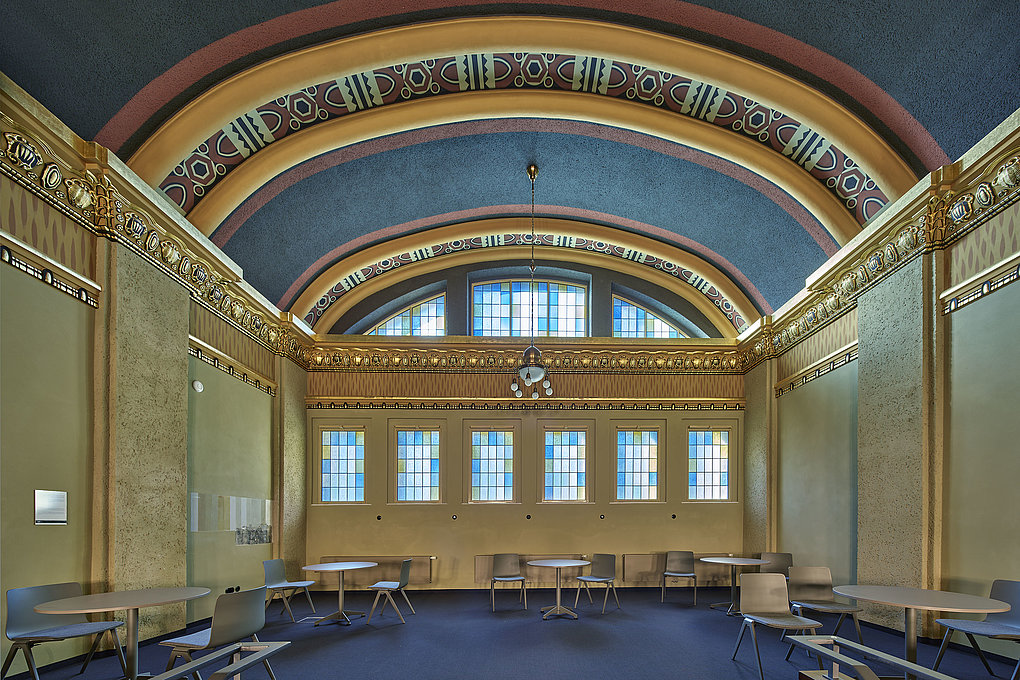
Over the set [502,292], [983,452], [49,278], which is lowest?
[983,452]

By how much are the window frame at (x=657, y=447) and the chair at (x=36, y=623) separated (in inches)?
370

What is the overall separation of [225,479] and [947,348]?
29.0 ft

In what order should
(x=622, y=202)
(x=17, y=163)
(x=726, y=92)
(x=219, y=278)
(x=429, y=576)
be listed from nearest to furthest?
1. (x=17, y=163)
2. (x=726, y=92)
3. (x=219, y=278)
4. (x=622, y=202)
5. (x=429, y=576)

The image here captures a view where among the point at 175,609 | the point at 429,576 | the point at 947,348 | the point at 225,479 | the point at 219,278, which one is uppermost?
the point at 219,278

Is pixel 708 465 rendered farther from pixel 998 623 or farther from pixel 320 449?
pixel 998 623

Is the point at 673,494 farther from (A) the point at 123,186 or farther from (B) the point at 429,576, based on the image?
(A) the point at 123,186

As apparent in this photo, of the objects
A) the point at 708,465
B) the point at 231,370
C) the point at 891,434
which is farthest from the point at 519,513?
the point at 891,434

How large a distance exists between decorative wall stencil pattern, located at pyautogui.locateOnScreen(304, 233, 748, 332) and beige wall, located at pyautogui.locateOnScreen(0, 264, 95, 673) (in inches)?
283

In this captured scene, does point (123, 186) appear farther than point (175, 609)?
No

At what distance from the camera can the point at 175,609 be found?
25.6 ft

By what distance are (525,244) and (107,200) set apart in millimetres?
8480

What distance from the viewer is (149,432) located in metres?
7.14

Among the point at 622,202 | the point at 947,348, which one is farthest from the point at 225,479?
the point at 947,348

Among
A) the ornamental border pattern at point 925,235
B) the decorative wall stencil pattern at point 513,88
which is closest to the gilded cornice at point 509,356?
the ornamental border pattern at point 925,235
